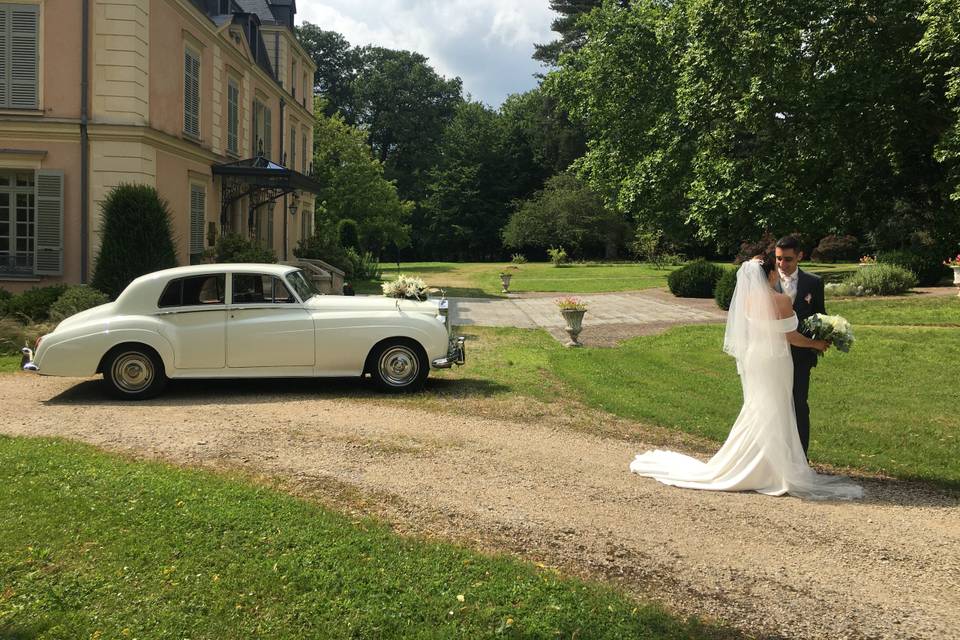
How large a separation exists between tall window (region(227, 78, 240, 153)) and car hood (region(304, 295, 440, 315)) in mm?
13599

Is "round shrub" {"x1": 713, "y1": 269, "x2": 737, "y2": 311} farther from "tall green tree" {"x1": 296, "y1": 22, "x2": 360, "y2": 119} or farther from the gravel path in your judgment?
"tall green tree" {"x1": 296, "y1": 22, "x2": 360, "y2": 119}

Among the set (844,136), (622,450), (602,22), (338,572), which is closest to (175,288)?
(622,450)

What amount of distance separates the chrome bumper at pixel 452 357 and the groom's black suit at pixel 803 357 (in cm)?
426

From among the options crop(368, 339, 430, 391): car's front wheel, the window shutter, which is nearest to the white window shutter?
the window shutter

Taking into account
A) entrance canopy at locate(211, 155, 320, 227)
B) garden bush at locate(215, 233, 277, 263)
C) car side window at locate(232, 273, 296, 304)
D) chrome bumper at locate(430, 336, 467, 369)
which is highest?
entrance canopy at locate(211, 155, 320, 227)

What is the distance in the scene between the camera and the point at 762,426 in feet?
22.4

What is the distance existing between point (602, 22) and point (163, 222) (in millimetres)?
22367

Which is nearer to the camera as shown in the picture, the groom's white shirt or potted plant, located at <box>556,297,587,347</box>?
A: the groom's white shirt

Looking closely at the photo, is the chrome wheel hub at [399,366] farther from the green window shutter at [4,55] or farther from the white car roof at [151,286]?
the green window shutter at [4,55]

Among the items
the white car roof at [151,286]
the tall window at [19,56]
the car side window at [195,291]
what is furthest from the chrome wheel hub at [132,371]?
the tall window at [19,56]

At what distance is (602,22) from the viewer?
3256 cm

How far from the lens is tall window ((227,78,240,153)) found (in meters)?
22.1

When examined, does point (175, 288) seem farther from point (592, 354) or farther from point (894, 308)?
point (894, 308)

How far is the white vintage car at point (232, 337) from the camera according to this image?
9.43m
